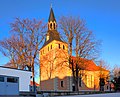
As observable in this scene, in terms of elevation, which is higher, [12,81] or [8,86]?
[12,81]

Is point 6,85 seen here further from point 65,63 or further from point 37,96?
point 65,63

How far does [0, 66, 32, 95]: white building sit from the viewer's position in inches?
1148

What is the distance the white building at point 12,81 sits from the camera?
95.6ft

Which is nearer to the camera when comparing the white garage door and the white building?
the white garage door

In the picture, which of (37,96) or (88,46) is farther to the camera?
(88,46)

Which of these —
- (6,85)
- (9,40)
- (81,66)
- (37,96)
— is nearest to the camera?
(37,96)

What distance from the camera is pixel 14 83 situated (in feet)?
105

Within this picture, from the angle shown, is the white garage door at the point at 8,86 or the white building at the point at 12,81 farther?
the white building at the point at 12,81

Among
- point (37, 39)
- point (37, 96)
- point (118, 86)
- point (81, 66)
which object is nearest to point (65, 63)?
point (81, 66)

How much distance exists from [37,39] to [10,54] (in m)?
6.00

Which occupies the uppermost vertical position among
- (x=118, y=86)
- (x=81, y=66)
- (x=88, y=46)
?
(x=88, y=46)

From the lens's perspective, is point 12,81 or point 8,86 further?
point 12,81

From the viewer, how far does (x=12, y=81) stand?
32.1 metres

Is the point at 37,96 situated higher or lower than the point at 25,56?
lower
